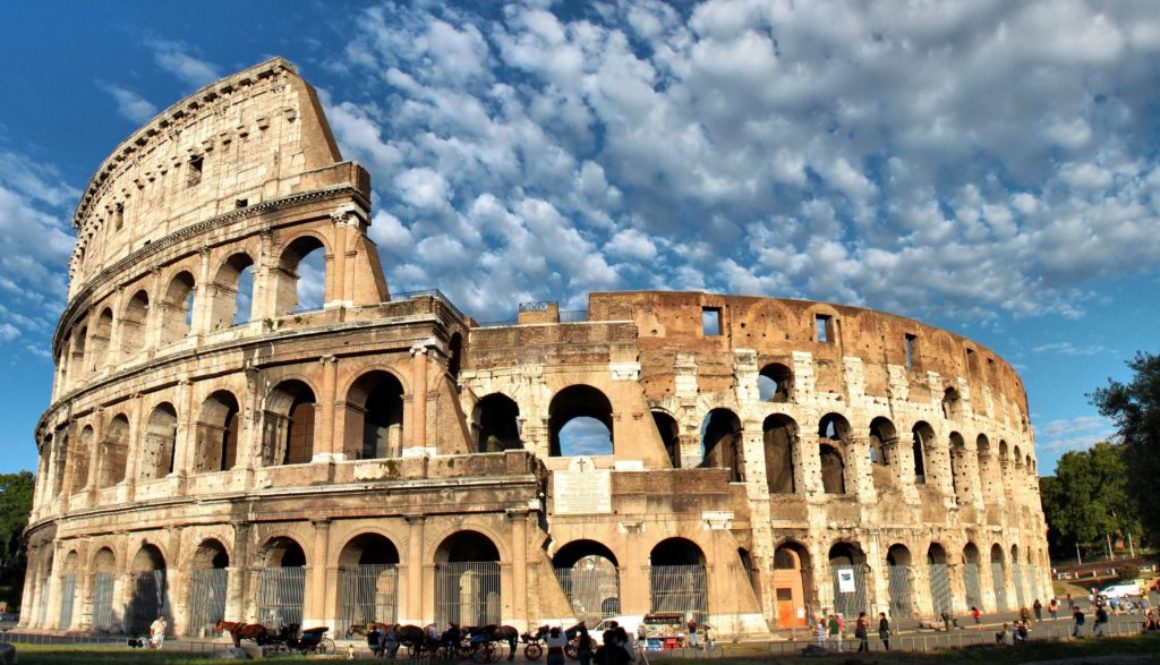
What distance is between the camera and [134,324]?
28.8m

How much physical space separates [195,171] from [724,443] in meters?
19.8

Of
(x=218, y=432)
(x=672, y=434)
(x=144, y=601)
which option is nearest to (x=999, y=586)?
(x=672, y=434)

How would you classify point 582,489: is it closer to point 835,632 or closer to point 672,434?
point 672,434

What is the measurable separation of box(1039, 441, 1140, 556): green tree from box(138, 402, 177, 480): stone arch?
54.7 metres

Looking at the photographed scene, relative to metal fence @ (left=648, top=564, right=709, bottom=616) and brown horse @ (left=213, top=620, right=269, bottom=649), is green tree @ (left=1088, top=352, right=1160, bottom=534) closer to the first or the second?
metal fence @ (left=648, top=564, right=709, bottom=616)

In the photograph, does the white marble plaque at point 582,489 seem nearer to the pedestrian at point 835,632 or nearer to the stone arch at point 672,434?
the stone arch at point 672,434

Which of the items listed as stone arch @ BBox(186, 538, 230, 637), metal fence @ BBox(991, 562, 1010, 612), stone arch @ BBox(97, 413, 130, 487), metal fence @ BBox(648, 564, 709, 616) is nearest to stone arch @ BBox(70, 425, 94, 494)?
stone arch @ BBox(97, 413, 130, 487)

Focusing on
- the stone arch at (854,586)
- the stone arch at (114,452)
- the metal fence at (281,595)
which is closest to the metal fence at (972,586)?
the stone arch at (854,586)

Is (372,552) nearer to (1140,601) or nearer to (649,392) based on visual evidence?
(649,392)

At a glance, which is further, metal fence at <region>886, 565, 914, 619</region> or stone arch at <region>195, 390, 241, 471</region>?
metal fence at <region>886, 565, 914, 619</region>

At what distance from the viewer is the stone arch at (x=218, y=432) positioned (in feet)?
80.8

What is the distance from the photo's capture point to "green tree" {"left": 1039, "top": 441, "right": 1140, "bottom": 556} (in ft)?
188

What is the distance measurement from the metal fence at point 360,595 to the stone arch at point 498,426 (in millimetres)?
5960

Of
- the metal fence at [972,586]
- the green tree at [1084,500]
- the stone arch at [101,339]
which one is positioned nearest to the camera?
the stone arch at [101,339]
